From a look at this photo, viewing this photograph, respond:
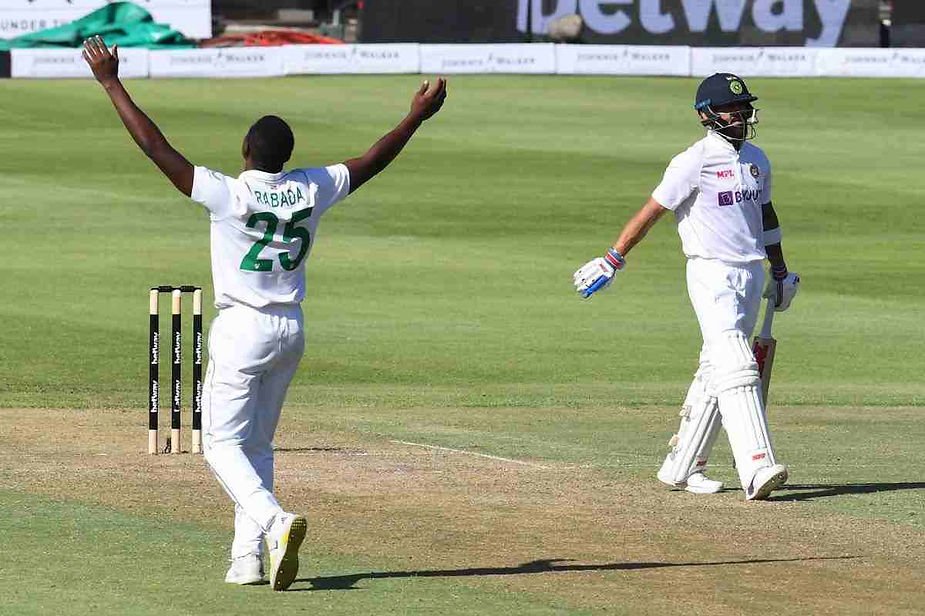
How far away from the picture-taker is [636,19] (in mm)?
42531

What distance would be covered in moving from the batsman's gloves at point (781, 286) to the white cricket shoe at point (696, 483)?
108 cm

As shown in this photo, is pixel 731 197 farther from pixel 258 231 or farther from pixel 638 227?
pixel 258 231

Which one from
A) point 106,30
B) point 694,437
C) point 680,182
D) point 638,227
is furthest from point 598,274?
point 106,30

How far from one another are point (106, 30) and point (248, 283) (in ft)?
116

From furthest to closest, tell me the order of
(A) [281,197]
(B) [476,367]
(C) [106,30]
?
1. (C) [106,30]
2. (B) [476,367]
3. (A) [281,197]

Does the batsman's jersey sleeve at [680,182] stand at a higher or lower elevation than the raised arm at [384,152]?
lower

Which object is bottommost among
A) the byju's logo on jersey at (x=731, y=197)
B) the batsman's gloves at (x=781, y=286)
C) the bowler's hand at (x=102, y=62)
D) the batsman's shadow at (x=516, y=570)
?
the batsman's shadow at (x=516, y=570)

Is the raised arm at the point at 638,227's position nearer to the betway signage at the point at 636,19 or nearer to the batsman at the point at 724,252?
the batsman at the point at 724,252

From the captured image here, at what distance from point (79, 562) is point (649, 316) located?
12655mm

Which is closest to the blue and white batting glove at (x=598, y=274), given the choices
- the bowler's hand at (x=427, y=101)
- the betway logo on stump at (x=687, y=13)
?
the bowler's hand at (x=427, y=101)

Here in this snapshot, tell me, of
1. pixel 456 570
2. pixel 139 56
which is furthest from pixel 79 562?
pixel 139 56

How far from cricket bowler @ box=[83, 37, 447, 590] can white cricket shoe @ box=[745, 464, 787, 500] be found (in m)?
2.77

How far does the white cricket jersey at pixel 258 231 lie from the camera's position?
7.88 m

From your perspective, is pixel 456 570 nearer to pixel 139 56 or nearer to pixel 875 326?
pixel 875 326
